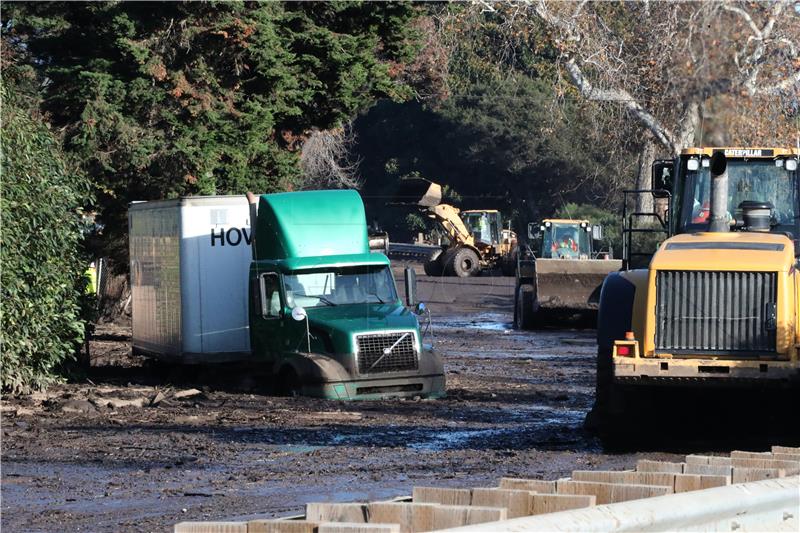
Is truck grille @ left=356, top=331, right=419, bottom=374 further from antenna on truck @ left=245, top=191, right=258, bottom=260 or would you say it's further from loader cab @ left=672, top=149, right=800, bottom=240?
loader cab @ left=672, top=149, right=800, bottom=240

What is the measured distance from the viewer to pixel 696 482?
18.6 ft

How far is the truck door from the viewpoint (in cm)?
1866

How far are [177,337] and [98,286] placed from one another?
11640mm

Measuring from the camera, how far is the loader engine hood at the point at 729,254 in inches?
483

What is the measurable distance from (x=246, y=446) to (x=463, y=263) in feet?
137

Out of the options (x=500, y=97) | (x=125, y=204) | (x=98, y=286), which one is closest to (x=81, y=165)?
(x=125, y=204)

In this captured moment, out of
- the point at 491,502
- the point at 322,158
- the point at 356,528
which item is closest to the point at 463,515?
the point at 491,502

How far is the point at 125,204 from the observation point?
25062 mm

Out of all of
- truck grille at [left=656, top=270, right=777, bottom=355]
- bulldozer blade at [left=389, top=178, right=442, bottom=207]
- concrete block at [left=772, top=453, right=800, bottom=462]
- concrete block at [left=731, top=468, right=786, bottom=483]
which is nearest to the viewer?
concrete block at [left=731, top=468, right=786, bottom=483]

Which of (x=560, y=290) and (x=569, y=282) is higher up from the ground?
(x=569, y=282)

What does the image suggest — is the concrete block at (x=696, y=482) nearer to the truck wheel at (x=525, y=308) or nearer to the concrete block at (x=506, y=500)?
the concrete block at (x=506, y=500)

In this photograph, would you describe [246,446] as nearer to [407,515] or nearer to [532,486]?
[532,486]

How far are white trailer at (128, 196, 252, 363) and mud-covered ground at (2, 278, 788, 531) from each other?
624 millimetres

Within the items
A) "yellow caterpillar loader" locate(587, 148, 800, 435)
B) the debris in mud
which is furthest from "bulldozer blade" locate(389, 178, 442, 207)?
"yellow caterpillar loader" locate(587, 148, 800, 435)
